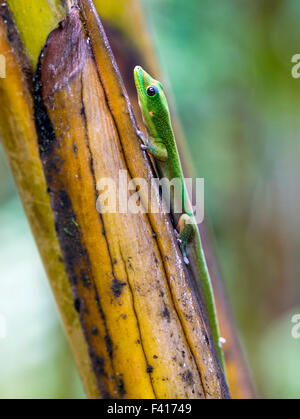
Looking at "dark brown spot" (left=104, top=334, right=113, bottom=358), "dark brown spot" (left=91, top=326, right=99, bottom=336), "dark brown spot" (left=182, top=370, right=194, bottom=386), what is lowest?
"dark brown spot" (left=182, top=370, right=194, bottom=386)

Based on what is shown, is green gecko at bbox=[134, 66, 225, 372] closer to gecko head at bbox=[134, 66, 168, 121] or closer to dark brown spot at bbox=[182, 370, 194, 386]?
gecko head at bbox=[134, 66, 168, 121]

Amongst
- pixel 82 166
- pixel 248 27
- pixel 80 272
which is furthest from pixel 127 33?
pixel 248 27

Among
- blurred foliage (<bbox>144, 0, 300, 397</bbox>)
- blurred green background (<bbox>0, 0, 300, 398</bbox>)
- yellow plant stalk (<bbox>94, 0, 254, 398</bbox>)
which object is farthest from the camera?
blurred foliage (<bbox>144, 0, 300, 397</bbox>)

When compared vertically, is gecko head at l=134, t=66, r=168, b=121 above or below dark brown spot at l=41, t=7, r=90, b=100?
below

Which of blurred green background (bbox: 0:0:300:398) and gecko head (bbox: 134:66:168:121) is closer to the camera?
gecko head (bbox: 134:66:168:121)

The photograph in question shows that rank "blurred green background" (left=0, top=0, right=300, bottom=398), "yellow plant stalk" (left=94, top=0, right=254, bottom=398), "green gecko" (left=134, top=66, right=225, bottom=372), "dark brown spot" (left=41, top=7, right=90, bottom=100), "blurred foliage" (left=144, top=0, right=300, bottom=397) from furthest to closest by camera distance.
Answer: "blurred foliage" (left=144, top=0, right=300, bottom=397)
"blurred green background" (left=0, top=0, right=300, bottom=398)
"green gecko" (left=134, top=66, right=225, bottom=372)
"yellow plant stalk" (left=94, top=0, right=254, bottom=398)
"dark brown spot" (left=41, top=7, right=90, bottom=100)

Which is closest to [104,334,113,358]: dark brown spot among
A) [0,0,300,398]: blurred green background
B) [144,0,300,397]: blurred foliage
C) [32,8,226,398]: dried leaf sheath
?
[32,8,226,398]: dried leaf sheath

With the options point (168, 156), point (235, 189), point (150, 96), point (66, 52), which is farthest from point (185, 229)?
point (235, 189)
